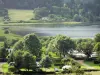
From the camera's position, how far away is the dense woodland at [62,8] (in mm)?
146075

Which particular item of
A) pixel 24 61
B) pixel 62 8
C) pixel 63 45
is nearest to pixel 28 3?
pixel 62 8

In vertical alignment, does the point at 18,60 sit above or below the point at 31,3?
below

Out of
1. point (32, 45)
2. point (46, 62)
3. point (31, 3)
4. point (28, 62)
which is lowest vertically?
point (46, 62)

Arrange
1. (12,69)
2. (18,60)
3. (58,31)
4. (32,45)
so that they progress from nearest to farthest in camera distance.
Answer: (12,69) → (18,60) → (32,45) → (58,31)

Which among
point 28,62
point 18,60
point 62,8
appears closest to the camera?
point 28,62

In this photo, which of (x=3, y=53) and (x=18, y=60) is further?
(x=3, y=53)

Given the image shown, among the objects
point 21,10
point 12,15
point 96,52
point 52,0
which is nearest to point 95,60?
point 96,52

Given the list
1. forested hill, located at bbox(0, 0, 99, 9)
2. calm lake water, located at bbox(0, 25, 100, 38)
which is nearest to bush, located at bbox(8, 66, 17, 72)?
calm lake water, located at bbox(0, 25, 100, 38)

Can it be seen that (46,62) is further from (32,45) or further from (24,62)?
(32,45)

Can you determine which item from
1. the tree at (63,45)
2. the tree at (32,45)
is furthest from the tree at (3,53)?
the tree at (63,45)

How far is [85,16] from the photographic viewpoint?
151 meters

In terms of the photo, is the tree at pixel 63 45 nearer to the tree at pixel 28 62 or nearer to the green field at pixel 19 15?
the tree at pixel 28 62

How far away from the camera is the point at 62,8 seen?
15900cm

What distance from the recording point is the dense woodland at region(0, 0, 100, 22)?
479 feet
